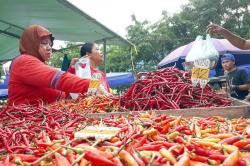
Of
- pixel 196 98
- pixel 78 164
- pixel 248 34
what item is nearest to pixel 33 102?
pixel 196 98

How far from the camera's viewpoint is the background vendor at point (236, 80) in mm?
7141

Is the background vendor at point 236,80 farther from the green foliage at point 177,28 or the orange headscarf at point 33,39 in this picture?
the green foliage at point 177,28

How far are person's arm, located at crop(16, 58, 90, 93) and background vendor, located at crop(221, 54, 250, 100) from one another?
4315 millimetres

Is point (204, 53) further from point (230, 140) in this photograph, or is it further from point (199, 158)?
point (199, 158)

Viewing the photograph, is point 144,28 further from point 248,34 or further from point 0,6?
point 0,6

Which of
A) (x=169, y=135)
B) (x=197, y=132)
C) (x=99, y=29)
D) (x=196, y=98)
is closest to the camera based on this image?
(x=169, y=135)

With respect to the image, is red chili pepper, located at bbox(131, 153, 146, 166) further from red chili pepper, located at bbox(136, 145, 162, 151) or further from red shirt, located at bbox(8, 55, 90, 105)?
red shirt, located at bbox(8, 55, 90, 105)

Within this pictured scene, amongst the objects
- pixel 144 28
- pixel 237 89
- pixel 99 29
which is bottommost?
pixel 237 89

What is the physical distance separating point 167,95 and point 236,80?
3820mm

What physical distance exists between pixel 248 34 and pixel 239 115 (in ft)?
86.5

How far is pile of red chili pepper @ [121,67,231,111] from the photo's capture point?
3.91m

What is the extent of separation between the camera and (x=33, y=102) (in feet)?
14.1

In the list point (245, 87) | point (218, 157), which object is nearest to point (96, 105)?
point (218, 157)

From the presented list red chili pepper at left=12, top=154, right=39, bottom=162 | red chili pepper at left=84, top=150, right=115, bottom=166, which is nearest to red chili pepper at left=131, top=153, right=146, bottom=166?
red chili pepper at left=84, top=150, right=115, bottom=166
